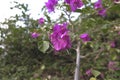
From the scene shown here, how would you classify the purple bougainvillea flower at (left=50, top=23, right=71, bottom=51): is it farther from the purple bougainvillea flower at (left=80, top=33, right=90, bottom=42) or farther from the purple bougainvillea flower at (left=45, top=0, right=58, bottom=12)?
the purple bougainvillea flower at (left=45, top=0, right=58, bottom=12)

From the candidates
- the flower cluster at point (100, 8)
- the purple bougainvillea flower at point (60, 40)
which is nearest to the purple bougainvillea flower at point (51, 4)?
the flower cluster at point (100, 8)

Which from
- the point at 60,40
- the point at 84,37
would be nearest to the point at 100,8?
the point at 84,37

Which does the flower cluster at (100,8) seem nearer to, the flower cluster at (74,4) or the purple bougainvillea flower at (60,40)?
the flower cluster at (74,4)

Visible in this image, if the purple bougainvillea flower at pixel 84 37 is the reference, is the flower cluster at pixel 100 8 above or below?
above

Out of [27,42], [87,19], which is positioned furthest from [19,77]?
[87,19]

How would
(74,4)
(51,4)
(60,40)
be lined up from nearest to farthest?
(60,40), (74,4), (51,4)

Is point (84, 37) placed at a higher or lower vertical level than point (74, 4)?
lower

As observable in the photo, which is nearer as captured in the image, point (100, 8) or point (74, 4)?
point (74, 4)

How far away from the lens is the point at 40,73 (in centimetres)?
441

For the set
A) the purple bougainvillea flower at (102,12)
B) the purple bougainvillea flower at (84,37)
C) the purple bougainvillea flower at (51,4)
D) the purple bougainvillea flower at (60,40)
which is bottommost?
the purple bougainvillea flower at (84,37)

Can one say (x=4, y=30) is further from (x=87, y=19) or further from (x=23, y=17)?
(x=87, y=19)

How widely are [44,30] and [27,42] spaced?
304 cm

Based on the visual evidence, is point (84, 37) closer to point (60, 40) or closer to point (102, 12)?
point (102, 12)

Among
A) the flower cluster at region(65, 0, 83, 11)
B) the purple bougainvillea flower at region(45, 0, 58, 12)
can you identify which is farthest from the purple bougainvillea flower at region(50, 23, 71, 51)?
the purple bougainvillea flower at region(45, 0, 58, 12)
